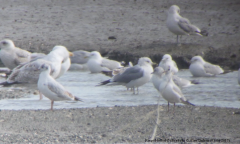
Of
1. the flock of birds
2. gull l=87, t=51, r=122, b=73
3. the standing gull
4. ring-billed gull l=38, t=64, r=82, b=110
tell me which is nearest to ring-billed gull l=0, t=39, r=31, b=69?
the flock of birds

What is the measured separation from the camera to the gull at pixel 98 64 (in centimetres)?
1295

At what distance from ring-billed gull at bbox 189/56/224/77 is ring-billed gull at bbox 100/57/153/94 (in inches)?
96.6

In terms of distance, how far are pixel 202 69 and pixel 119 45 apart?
403 cm

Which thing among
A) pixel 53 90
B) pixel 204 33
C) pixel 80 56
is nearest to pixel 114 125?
pixel 53 90

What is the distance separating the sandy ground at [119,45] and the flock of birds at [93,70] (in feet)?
1.34

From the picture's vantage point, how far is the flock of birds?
736 cm

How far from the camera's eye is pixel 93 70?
13516 mm

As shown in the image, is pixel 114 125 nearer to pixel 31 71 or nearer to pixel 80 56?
pixel 31 71

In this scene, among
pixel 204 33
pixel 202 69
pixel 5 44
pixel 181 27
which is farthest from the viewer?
pixel 204 33

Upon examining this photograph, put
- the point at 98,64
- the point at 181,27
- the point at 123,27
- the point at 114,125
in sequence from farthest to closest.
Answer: the point at 123,27 → the point at 181,27 → the point at 98,64 → the point at 114,125

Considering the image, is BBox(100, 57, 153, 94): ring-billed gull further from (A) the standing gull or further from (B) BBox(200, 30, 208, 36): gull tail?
(B) BBox(200, 30, 208, 36): gull tail

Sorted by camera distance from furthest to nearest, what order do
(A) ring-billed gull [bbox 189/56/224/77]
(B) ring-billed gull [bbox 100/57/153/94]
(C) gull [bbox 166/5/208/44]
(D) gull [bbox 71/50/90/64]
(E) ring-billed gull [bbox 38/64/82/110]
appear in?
1. (C) gull [bbox 166/5/208/44]
2. (D) gull [bbox 71/50/90/64]
3. (A) ring-billed gull [bbox 189/56/224/77]
4. (B) ring-billed gull [bbox 100/57/153/94]
5. (E) ring-billed gull [bbox 38/64/82/110]

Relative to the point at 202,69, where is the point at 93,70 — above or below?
below

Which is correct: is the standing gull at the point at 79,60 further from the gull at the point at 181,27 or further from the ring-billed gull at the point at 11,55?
the gull at the point at 181,27
